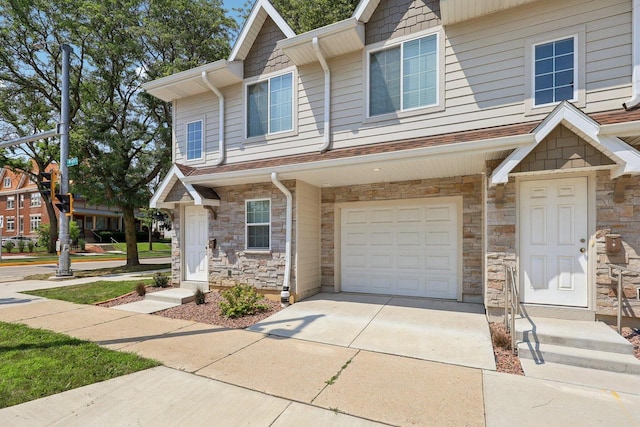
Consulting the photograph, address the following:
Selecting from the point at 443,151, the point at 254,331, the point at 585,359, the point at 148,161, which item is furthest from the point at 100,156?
the point at 585,359

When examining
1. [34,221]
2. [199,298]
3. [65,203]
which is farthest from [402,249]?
[34,221]

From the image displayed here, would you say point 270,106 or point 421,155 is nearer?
point 421,155

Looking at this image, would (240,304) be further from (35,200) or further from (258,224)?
(35,200)

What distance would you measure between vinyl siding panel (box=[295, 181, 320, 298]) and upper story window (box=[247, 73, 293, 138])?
186cm

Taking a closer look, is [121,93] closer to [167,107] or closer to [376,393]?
[167,107]

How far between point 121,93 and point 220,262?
11116 mm

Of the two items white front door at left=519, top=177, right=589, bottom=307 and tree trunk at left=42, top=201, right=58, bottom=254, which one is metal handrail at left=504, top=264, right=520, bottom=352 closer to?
white front door at left=519, top=177, right=589, bottom=307

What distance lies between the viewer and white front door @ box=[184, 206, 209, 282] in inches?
344

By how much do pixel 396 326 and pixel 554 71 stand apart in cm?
551

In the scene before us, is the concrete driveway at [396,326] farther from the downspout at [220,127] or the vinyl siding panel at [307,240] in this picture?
the downspout at [220,127]

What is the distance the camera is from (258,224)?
7.95 metres

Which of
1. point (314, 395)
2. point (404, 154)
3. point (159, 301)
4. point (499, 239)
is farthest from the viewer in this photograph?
point (159, 301)

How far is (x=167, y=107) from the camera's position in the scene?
14.0 metres

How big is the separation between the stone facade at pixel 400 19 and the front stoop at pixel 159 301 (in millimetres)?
7596
